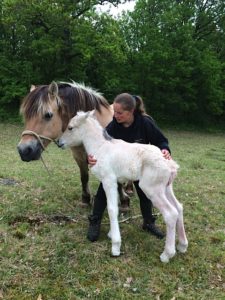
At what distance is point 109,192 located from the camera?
12.9ft

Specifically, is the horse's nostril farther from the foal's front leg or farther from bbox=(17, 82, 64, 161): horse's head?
the foal's front leg

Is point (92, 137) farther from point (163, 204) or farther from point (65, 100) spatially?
point (163, 204)

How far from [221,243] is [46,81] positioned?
22077 mm

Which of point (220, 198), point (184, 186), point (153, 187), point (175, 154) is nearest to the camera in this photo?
point (153, 187)

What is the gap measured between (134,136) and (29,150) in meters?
1.40

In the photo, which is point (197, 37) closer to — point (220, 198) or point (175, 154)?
point (175, 154)

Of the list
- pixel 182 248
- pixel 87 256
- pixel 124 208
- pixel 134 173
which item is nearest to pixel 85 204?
pixel 124 208

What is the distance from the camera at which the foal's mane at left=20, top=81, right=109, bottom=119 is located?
4.40m

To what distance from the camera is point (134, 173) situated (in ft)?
12.7

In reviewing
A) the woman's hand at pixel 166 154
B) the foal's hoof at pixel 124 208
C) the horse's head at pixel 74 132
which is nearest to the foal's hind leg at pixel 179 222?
the woman's hand at pixel 166 154

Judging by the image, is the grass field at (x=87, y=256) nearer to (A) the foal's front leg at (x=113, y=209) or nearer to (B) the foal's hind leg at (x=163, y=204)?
(A) the foal's front leg at (x=113, y=209)

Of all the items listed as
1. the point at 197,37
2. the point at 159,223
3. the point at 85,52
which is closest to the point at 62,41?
the point at 85,52

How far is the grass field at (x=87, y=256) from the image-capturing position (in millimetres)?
3529

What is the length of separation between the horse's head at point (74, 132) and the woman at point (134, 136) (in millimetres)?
428
